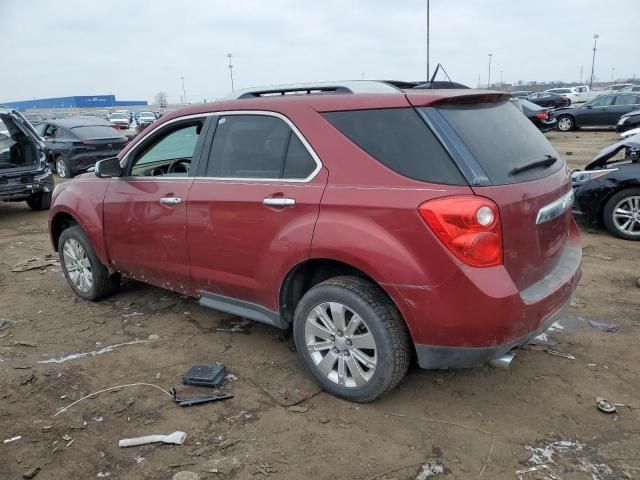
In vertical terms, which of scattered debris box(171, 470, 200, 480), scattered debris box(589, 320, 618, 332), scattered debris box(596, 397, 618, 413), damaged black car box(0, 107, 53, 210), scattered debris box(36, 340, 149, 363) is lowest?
scattered debris box(589, 320, 618, 332)

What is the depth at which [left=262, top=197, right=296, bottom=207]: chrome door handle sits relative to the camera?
3092 millimetres

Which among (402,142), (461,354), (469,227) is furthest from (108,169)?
(461,354)

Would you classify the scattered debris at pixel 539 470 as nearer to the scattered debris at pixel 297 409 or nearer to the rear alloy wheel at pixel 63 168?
the scattered debris at pixel 297 409

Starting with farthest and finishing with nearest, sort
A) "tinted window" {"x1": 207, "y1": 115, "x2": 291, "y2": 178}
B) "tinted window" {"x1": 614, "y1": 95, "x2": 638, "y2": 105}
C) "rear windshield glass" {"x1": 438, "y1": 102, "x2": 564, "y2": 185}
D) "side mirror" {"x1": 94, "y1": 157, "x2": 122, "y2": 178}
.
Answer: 1. "tinted window" {"x1": 614, "y1": 95, "x2": 638, "y2": 105}
2. "side mirror" {"x1": 94, "y1": 157, "x2": 122, "y2": 178}
3. "tinted window" {"x1": 207, "y1": 115, "x2": 291, "y2": 178}
4. "rear windshield glass" {"x1": 438, "y1": 102, "x2": 564, "y2": 185}

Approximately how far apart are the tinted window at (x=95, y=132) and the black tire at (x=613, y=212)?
11672 mm

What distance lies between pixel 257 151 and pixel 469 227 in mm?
1539

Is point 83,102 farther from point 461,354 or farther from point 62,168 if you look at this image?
point 461,354

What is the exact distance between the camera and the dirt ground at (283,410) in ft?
8.62

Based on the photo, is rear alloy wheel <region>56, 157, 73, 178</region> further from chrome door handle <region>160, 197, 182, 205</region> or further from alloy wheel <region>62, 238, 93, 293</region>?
chrome door handle <region>160, 197, 182, 205</region>

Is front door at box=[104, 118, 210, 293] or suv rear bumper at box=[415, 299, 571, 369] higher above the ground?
front door at box=[104, 118, 210, 293]

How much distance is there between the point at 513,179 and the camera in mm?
2719

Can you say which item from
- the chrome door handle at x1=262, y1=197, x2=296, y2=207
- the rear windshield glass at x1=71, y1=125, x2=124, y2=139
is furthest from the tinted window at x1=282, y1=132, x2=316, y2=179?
the rear windshield glass at x1=71, y1=125, x2=124, y2=139

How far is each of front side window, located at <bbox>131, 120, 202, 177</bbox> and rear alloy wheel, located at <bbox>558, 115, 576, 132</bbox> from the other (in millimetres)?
22377

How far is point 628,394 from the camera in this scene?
3.14 m
